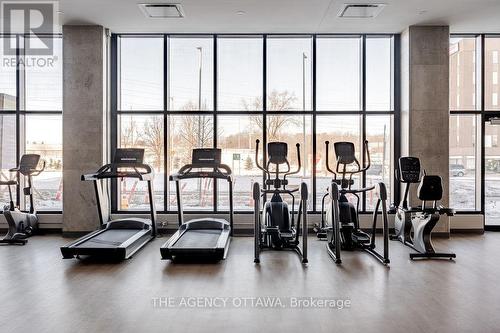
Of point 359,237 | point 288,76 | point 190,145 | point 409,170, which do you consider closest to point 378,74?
point 288,76

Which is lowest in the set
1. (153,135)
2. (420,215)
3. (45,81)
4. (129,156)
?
(420,215)

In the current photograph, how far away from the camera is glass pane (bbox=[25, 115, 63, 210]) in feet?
23.7

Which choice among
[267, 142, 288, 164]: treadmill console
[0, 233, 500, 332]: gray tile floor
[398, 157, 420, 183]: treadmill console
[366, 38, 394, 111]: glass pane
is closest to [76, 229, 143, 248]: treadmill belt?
[0, 233, 500, 332]: gray tile floor

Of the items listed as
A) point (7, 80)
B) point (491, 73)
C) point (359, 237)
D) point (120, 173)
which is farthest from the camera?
point (7, 80)

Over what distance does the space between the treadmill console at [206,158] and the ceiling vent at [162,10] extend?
92.2 inches

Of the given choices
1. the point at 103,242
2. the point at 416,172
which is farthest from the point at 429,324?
the point at 103,242

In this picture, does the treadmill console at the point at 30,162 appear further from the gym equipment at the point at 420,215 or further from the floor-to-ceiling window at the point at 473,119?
the floor-to-ceiling window at the point at 473,119

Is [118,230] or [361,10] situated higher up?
[361,10]

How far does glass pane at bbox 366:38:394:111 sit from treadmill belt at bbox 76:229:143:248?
5.10m

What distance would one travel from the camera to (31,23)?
6574 mm

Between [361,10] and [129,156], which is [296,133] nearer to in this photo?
[361,10]

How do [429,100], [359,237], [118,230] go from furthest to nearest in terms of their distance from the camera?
[429,100] < [118,230] < [359,237]

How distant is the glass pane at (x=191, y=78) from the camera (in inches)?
283

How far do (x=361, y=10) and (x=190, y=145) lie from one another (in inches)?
156
